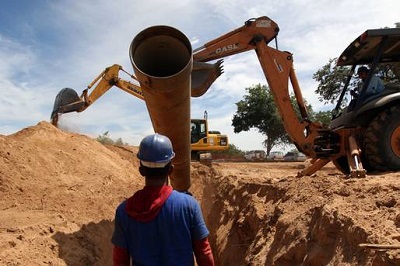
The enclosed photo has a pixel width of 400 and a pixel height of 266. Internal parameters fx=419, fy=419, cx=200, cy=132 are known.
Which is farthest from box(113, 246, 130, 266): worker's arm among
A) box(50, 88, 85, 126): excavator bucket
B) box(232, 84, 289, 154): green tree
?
box(232, 84, 289, 154): green tree

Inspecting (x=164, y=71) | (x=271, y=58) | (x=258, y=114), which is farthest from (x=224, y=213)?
(x=258, y=114)

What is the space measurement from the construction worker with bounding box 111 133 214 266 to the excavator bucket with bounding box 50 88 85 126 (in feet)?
40.9

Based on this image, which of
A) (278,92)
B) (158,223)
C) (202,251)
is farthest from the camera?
(278,92)

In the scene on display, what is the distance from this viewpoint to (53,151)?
1065 centimetres

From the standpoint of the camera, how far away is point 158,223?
261cm

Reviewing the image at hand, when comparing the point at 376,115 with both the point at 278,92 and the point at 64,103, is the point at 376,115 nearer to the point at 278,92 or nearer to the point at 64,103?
the point at 278,92

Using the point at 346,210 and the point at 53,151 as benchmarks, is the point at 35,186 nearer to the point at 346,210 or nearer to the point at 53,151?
the point at 53,151

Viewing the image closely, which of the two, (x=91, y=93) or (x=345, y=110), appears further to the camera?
(x=91, y=93)

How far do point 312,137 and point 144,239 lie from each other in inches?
269

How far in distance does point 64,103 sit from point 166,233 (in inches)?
501

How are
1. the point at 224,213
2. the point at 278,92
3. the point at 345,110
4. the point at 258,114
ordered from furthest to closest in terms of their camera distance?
1. the point at 258,114
2. the point at 278,92
3. the point at 224,213
4. the point at 345,110

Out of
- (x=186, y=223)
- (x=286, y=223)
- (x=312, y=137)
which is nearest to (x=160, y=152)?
(x=186, y=223)

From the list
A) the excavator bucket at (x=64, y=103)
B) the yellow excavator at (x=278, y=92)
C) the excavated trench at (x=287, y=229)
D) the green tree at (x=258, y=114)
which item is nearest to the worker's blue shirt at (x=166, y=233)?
the excavated trench at (x=287, y=229)

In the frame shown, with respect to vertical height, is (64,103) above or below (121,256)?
above
